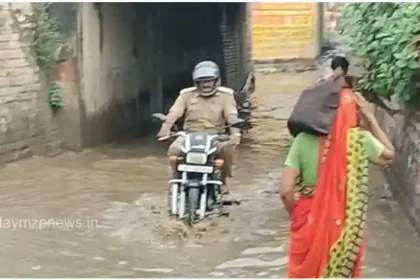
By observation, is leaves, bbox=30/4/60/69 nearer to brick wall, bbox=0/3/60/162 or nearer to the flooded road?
brick wall, bbox=0/3/60/162

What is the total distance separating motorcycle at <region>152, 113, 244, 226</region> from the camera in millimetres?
7680

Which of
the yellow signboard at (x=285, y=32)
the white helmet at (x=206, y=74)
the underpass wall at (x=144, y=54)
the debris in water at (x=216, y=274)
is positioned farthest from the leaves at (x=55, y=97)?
the yellow signboard at (x=285, y=32)

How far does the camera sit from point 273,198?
30.6 ft

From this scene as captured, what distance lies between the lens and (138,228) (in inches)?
311

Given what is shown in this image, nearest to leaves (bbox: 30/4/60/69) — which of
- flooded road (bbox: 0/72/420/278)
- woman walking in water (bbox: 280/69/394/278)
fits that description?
flooded road (bbox: 0/72/420/278)

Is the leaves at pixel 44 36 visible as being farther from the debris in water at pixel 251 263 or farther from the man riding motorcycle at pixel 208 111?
the debris in water at pixel 251 263

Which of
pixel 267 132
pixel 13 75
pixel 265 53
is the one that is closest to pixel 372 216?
pixel 13 75

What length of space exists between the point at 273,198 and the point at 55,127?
3.95m

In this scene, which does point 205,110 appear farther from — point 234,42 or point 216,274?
point 234,42

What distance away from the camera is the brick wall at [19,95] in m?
11.3

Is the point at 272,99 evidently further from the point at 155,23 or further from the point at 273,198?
the point at 273,198

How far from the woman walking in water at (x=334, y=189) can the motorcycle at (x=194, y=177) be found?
9.47 feet

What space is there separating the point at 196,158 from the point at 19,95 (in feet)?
Answer: 14.7

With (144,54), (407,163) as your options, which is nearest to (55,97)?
(144,54)
